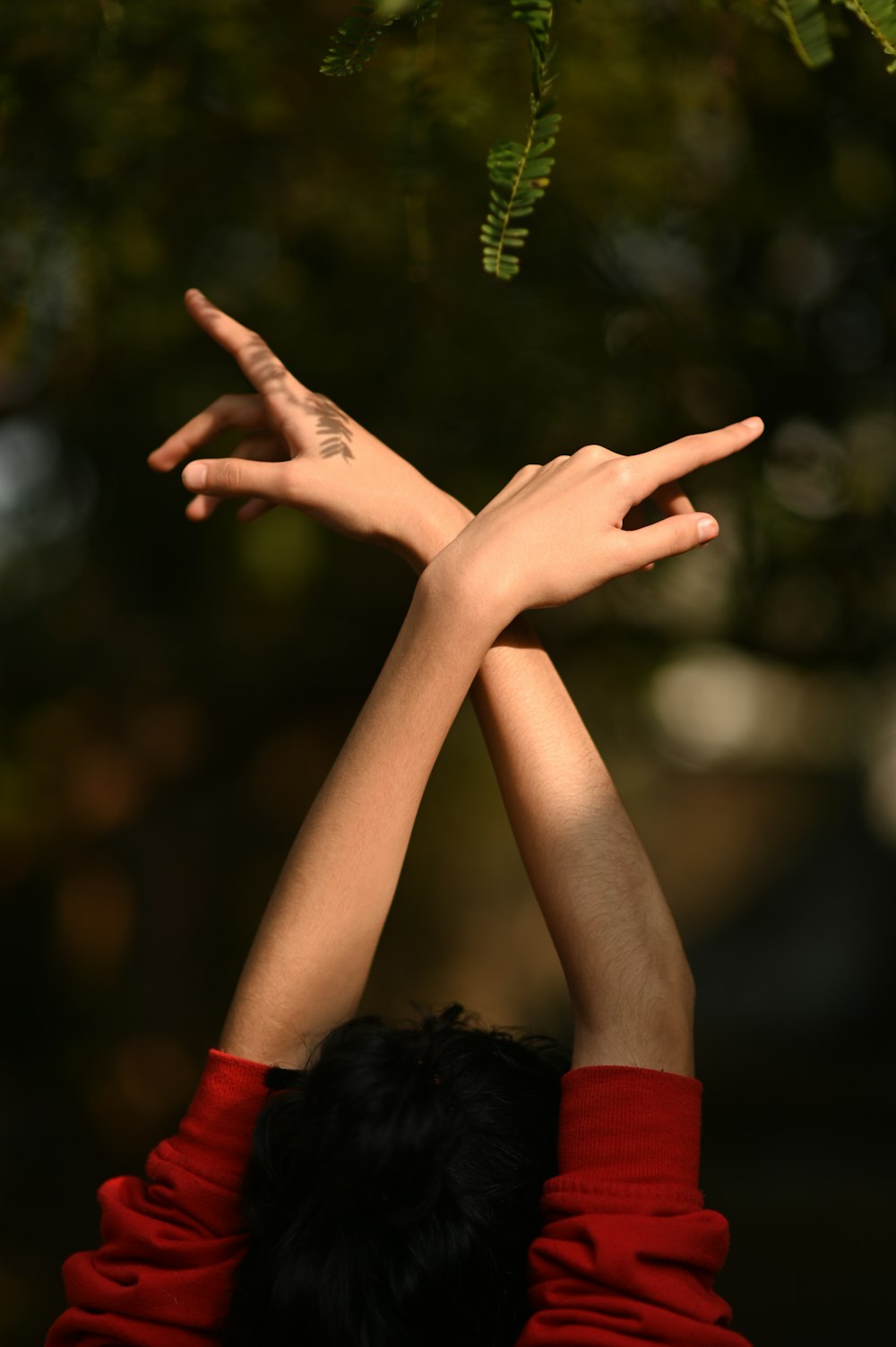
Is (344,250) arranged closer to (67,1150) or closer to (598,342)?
(598,342)

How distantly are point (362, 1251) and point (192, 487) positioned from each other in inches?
28.0

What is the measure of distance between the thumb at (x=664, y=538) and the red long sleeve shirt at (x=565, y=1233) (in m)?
0.44

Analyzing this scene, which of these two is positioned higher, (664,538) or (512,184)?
(512,184)

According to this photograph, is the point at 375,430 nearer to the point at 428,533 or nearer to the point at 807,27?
the point at 428,533

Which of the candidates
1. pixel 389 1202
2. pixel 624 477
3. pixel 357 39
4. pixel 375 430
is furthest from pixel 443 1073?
pixel 375 430

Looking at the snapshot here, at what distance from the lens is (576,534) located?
1.04 metres

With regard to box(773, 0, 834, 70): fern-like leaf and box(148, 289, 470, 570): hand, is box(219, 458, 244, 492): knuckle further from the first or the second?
box(773, 0, 834, 70): fern-like leaf

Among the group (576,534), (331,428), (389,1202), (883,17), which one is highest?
(883,17)

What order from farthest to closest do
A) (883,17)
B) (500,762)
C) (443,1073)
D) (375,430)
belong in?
1. (375,430)
2. (500,762)
3. (443,1073)
4. (883,17)

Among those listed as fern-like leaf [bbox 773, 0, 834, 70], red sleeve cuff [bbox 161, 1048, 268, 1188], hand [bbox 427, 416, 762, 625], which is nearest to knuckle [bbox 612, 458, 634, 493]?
hand [bbox 427, 416, 762, 625]

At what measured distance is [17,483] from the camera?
338 centimetres

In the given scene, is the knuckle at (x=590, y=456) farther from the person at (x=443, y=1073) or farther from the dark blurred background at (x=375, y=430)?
the dark blurred background at (x=375, y=430)

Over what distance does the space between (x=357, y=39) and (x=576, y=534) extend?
1.43ft

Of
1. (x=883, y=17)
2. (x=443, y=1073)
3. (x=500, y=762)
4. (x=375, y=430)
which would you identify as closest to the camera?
(x=883, y=17)
